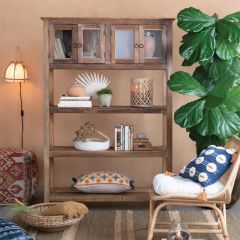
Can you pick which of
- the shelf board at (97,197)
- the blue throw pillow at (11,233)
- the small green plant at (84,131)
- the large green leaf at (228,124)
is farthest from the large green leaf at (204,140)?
the blue throw pillow at (11,233)

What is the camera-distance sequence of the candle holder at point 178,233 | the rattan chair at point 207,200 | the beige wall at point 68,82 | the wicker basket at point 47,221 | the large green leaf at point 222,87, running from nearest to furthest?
the candle holder at point 178,233 < the rattan chair at point 207,200 < the wicker basket at point 47,221 < the large green leaf at point 222,87 < the beige wall at point 68,82

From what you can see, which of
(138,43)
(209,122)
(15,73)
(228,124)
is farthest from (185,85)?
(15,73)

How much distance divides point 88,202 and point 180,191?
1.54 metres

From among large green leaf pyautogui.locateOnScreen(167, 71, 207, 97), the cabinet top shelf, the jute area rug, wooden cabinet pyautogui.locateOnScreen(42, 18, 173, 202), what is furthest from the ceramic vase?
the jute area rug

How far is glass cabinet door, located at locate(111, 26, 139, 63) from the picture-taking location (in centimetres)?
423

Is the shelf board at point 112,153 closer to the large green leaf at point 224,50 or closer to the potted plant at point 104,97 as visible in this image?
the potted plant at point 104,97

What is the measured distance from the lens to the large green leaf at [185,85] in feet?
12.9

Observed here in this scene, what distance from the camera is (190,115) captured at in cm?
389

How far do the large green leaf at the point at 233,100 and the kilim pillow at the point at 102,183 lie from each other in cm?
108

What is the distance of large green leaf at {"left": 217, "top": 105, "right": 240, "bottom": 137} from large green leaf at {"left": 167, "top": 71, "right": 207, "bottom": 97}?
262 millimetres

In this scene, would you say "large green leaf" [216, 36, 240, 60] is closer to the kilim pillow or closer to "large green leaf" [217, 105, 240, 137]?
"large green leaf" [217, 105, 240, 137]

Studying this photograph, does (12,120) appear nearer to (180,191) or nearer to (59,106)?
(59,106)

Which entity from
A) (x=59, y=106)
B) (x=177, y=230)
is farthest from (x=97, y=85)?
(x=177, y=230)

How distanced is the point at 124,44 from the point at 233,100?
102 cm
